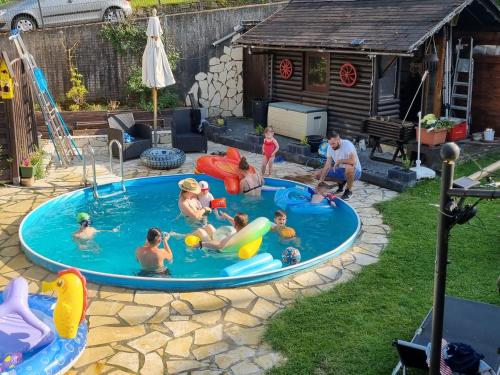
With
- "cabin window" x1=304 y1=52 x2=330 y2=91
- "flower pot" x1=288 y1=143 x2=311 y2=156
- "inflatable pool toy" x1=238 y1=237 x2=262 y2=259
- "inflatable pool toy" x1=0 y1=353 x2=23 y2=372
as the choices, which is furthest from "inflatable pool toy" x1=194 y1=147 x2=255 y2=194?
"inflatable pool toy" x1=0 y1=353 x2=23 y2=372

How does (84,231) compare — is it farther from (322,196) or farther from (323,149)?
(323,149)

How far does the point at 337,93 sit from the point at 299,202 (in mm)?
5671

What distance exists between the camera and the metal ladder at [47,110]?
14328 mm

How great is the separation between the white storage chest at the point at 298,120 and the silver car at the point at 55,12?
26.7 feet

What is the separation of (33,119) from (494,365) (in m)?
12.4

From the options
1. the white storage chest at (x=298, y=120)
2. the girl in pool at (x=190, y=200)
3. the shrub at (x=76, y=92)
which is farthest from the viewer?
the shrub at (x=76, y=92)

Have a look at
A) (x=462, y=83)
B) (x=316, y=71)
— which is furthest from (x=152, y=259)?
(x=462, y=83)

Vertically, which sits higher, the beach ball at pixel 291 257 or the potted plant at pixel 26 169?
the potted plant at pixel 26 169

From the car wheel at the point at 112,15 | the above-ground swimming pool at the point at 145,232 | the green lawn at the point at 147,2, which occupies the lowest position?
the above-ground swimming pool at the point at 145,232

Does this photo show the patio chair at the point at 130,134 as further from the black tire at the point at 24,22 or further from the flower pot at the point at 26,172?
the black tire at the point at 24,22

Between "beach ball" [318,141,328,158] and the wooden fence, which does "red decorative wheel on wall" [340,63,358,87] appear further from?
the wooden fence

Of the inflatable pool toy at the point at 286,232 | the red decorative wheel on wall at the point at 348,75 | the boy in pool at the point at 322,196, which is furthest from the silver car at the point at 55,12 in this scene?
the inflatable pool toy at the point at 286,232

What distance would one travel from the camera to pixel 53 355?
5.92 m

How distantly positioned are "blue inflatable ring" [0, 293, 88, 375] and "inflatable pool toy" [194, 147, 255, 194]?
628 cm
